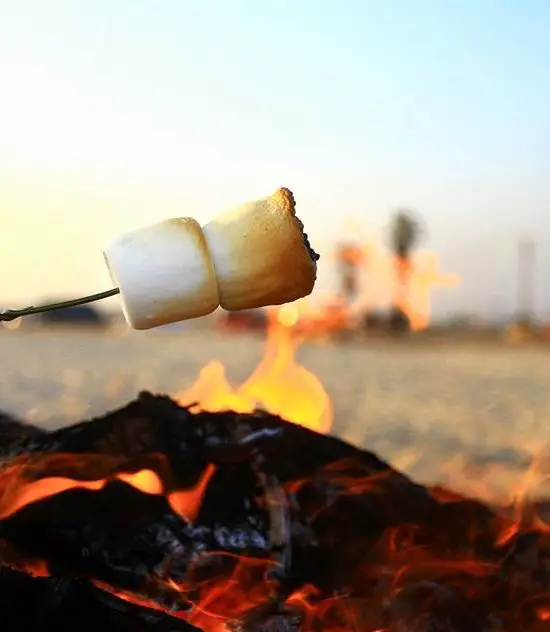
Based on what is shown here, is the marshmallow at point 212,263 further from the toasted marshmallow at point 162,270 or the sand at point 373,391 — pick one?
the sand at point 373,391

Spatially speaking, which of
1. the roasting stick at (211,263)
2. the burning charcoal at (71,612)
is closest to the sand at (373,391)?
the burning charcoal at (71,612)

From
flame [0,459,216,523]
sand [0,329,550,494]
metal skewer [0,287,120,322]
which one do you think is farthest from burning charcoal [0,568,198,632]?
sand [0,329,550,494]

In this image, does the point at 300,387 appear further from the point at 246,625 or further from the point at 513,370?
the point at 513,370

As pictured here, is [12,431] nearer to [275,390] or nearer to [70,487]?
[70,487]

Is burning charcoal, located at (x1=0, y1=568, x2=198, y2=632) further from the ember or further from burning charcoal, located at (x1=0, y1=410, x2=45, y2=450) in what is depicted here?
burning charcoal, located at (x1=0, y1=410, x2=45, y2=450)

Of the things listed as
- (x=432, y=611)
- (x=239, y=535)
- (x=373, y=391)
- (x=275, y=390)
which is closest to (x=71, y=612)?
(x=239, y=535)
